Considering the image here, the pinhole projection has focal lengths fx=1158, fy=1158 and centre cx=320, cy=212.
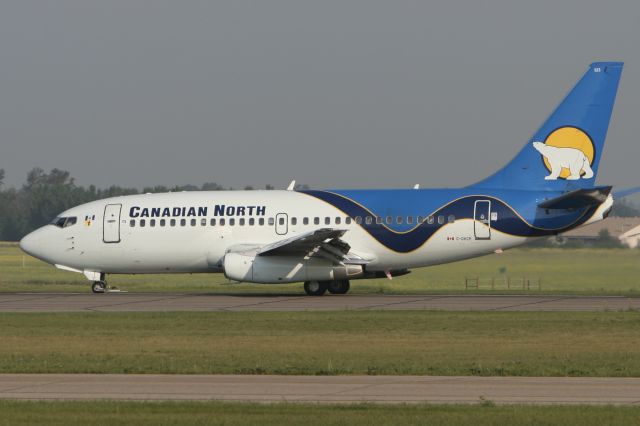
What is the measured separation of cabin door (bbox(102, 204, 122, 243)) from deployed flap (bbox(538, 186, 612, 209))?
1537cm

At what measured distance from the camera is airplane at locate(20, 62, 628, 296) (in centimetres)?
3853

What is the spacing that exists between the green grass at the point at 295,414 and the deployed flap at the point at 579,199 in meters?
22.6

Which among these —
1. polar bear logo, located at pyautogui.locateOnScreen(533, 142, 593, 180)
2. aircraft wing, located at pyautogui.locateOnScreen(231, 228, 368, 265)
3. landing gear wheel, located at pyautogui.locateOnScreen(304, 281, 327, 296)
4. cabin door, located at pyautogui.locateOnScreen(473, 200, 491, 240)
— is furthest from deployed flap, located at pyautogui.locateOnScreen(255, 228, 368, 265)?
polar bear logo, located at pyautogui.locateOnScreen(533, 142, 593, 180)

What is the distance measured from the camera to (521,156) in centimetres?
4012

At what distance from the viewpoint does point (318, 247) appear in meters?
38.7

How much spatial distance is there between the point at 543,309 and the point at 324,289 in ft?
32.9

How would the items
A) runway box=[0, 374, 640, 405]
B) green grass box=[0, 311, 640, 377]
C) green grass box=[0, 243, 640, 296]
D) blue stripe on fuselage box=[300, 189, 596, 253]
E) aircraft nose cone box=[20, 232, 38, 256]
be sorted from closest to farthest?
runway box=[0, 374, 640, 405] < green grass box=[0, 311, 640, 377] < blue stripe on fuselage box=[300, 189, 596, 253] < aircraft nose cone box=[20, 232, 38, 256] < green grass box=[0, 243, 640, 296]

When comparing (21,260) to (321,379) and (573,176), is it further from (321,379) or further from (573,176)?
(321,379)

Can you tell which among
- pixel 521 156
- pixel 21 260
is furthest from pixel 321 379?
pixel 21 260

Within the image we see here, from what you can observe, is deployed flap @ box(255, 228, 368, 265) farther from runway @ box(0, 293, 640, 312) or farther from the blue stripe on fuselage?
runway @ box(0, 293, 640, 312)

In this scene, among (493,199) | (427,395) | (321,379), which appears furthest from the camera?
(493,199)

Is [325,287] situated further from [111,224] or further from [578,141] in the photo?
[578,141]

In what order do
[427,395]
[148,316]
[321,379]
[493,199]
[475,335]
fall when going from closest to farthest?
1. [427,395]
2. [321,379]
3. [475,335]
4. [148,316]
5. [493,199]

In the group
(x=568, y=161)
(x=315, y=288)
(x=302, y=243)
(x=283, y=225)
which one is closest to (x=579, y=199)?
(x=568, y=161)
